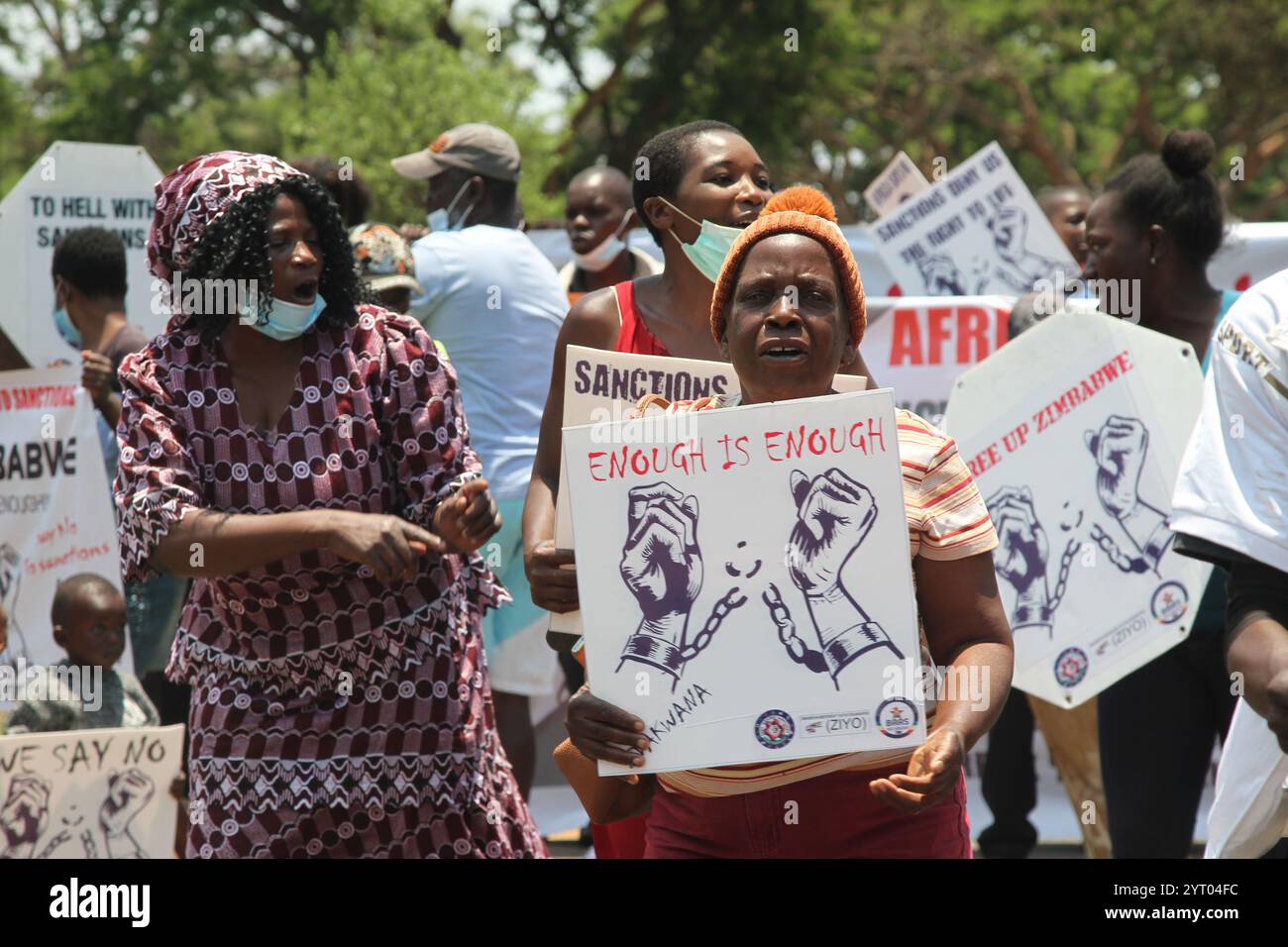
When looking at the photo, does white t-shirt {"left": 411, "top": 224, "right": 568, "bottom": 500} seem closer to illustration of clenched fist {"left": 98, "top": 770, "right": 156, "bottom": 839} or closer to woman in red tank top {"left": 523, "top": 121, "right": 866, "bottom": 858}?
illustration of clenched fist {"left": 98, "top": 770, "right": 156, "bottom": 839}

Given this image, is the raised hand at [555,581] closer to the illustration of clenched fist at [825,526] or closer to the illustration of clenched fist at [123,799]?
the illustration of clenched fist at [825,526]

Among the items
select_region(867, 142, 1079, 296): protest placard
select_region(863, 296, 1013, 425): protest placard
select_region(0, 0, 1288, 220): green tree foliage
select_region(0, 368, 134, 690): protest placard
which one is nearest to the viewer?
select_region(0, 368, 134, 690): protest placard

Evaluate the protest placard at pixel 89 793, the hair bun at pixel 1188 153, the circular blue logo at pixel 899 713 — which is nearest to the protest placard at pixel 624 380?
the circular blue logo at pixel 899 713

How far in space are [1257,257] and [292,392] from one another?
4930 mm

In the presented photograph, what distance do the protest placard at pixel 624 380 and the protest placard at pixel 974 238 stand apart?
4.74 m

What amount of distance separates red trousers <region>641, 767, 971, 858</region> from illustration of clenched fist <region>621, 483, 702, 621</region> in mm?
369

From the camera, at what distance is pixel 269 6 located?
2734 cm

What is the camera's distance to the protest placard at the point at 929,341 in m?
7.46

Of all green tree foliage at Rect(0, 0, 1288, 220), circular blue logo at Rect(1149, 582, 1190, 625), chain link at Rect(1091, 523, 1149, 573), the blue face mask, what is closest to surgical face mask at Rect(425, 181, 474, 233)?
the blue face mask

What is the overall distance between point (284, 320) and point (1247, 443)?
79.0 inches

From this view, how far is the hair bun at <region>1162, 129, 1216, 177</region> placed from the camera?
16.2ft
